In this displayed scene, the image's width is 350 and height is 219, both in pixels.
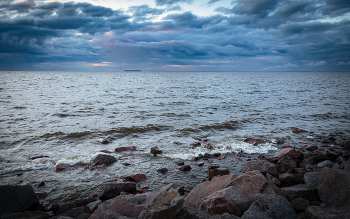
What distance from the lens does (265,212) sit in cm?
364

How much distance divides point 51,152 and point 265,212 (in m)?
9.97

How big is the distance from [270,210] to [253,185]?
1265mm

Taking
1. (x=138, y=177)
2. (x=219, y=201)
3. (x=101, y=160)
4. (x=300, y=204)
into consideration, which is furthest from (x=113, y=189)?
(x=300, y=204)

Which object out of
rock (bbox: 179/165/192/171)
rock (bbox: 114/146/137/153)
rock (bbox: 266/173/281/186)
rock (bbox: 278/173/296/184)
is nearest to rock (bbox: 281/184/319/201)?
rock (bbox: 266/173/281/186)

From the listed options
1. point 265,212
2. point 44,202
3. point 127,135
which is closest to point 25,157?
point 44,202

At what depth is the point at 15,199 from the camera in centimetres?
499

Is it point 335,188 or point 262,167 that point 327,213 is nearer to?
point 335,188

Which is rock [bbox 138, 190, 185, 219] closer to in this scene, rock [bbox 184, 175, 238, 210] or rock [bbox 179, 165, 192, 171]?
rock [bbox 184, 175, 238, 210]

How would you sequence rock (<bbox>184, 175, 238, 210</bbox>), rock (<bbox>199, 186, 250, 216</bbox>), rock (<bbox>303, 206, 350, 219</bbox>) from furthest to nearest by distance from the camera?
1. rock (<bbox>184, 175, 238, 210</bbox>)
2. rock (<bbox>199, 186, 250, 216</bbox>)
3. rock (<bbox>303, 206, 350, 219</bbox>)

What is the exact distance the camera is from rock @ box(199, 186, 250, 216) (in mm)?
4020

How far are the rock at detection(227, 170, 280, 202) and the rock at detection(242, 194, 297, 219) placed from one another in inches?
29.6

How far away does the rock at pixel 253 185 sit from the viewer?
15.4 feet

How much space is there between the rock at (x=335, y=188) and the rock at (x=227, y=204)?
2.03 meters

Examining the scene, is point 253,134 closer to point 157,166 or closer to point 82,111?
point 157,166
